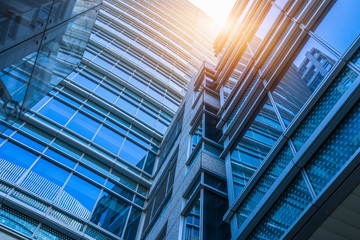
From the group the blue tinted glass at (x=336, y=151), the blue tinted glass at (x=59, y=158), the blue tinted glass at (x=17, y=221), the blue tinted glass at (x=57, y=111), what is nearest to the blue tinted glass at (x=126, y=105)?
the blue tinted glass at (x=57, y=111)

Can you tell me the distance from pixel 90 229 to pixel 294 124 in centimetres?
1012

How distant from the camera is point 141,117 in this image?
20484 millimetres

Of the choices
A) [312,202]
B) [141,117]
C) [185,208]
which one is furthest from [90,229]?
[312,202]

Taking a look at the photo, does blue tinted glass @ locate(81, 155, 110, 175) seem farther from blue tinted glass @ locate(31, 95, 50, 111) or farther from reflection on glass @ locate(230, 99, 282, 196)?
reflection on glass @ locate(230, 99, 282, 196)

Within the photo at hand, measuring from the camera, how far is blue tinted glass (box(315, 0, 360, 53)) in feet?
16.3

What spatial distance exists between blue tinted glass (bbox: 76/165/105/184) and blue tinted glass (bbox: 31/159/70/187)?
32.5 inches

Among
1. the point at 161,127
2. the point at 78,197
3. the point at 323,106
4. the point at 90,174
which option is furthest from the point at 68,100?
the point at 323,106

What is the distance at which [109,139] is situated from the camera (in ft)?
57.1

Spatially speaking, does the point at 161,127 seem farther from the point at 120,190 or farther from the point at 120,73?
the point at 120,190

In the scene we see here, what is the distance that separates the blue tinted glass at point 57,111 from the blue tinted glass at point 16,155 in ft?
9.20

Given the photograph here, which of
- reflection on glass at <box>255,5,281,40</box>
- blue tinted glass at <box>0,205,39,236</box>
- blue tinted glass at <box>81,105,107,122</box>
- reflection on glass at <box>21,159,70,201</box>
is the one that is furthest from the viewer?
blue tinted glass at <box>81,105,107,122</box>

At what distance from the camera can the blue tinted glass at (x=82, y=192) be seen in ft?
44.0

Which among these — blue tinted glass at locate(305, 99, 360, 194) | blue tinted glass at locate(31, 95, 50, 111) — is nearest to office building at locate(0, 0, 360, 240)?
blue tinted glass at locate(305, 99, 360, 194)

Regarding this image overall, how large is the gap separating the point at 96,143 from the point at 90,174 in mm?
2110
